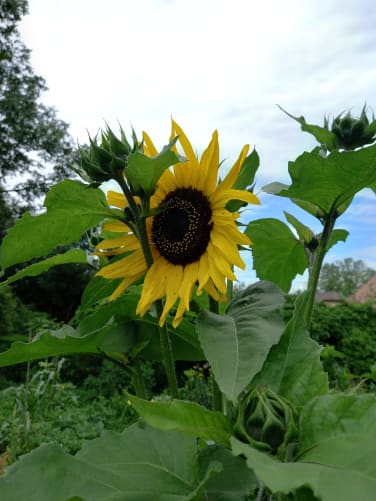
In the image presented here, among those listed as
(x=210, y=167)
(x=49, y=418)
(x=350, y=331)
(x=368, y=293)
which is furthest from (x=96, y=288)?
(x=368, y=293)

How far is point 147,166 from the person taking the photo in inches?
16.6

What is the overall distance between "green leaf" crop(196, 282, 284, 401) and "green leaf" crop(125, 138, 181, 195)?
0.11m

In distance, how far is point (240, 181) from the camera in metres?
0.52

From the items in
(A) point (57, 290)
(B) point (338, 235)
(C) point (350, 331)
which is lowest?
(C) point (350, 331)

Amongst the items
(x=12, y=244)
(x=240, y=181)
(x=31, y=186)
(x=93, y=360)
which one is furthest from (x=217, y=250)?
(x=31, y=186)

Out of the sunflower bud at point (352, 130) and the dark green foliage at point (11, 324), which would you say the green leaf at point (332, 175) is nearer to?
the sunflower bud at point (352, 130)

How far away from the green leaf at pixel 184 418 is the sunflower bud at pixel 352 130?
402 mm

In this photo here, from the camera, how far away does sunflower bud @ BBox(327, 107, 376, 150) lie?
62 centimetres

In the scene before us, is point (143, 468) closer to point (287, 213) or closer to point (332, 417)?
point (332, 417)

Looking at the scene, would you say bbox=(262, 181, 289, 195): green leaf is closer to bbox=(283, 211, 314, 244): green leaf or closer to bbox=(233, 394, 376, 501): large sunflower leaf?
bbox=(283, 211, 314, 244): green leaf

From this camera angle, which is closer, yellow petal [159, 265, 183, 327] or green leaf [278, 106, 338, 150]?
yellow petal [159, 265, 183, 327]

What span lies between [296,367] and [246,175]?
192 mm

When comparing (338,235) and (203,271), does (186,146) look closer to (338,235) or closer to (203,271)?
(203,271)


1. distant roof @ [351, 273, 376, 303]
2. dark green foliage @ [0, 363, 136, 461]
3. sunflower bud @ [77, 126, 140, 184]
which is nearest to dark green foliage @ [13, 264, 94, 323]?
distant roof @ [351, 273, 376, 303]
